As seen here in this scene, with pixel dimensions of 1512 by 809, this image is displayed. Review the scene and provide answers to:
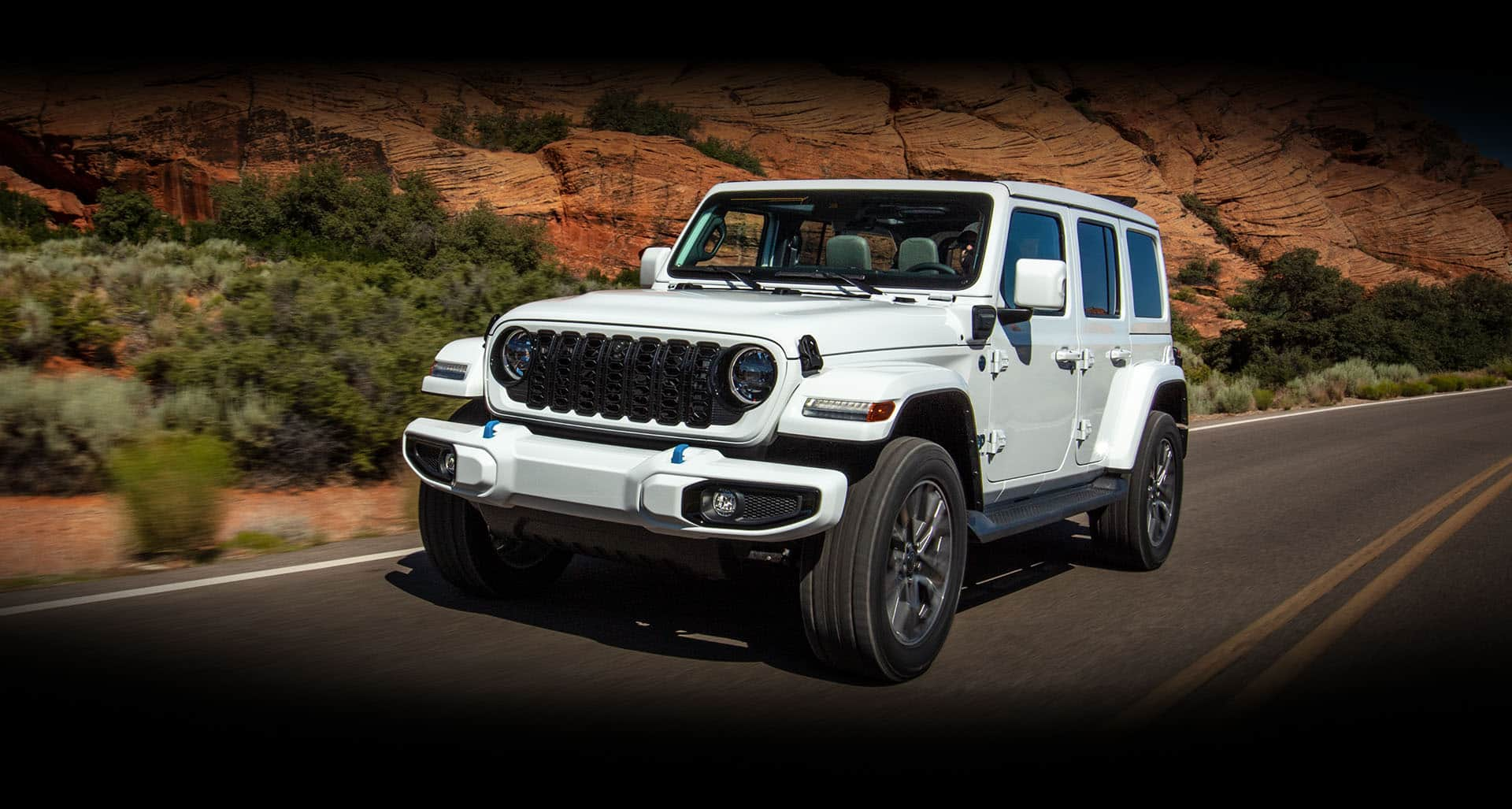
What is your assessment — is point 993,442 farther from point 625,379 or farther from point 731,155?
point 731,155

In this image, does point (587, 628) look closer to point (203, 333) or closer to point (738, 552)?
point (738, 552)

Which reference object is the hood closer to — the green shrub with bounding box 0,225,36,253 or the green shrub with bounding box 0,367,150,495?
the green shrub with bounding box 0,367,150,495

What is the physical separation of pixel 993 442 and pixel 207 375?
697cm

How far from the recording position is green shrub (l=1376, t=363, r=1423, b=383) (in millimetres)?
34188

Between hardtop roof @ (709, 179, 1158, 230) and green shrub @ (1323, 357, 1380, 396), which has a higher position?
hardtop roof @ (709, 179, 1158, 230)

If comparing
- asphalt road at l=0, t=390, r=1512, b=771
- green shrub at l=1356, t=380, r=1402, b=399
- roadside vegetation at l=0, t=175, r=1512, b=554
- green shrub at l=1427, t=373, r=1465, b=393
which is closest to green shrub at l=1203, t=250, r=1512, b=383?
green shrub at l=1427, t=373, r=1465, b=393

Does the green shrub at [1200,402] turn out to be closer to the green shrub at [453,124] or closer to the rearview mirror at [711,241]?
the rearview mirror at [711,241]

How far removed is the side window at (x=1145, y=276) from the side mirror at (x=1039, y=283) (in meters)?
2.28

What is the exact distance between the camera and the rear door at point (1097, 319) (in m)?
6.72

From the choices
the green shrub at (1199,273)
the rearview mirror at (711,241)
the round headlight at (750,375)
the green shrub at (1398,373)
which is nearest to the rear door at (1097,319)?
the rearview mirror at (711,241)

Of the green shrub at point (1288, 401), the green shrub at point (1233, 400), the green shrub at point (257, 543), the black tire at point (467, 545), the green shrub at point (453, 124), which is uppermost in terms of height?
the green shrub at point (453, 124)

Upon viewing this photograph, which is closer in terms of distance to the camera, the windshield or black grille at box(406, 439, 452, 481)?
black grille at box(406, 439, 452, 481)

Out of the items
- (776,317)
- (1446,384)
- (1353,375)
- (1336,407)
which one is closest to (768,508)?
(776,317)

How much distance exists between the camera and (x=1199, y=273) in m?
66.2
